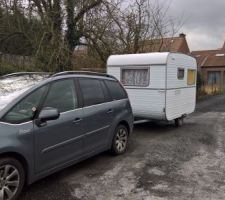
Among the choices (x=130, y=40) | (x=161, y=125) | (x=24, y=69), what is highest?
(x=130, y=40)

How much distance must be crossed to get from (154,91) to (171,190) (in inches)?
190

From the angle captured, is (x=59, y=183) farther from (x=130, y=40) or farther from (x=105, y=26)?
(x=130, y=40)

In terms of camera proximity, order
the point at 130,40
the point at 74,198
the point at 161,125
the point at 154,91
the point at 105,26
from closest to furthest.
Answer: the point at 74,198, the point at 154,91, the point at 161,125, the point at 105,26, the point at 130,40

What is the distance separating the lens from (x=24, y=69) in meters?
12.0

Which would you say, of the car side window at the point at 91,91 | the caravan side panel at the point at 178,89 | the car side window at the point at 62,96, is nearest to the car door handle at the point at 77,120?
the car side window at the point at 62,96

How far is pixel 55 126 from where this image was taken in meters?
5.07

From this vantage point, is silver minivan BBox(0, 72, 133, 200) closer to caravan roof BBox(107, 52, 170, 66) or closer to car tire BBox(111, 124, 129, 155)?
car tire BBox(111, 124, 129, 155)

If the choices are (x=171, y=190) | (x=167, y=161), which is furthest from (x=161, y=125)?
(x=171, y=190)

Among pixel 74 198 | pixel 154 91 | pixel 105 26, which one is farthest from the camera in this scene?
pixel 105 26

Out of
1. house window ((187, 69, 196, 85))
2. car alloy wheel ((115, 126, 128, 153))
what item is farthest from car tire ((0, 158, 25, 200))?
house window ((187, 69, 196, 85))

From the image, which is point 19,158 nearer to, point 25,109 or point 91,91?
point 25,109

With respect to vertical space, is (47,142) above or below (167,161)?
above

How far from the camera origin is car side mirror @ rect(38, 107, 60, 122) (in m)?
4.83

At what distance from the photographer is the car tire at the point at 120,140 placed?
22.9 feet
